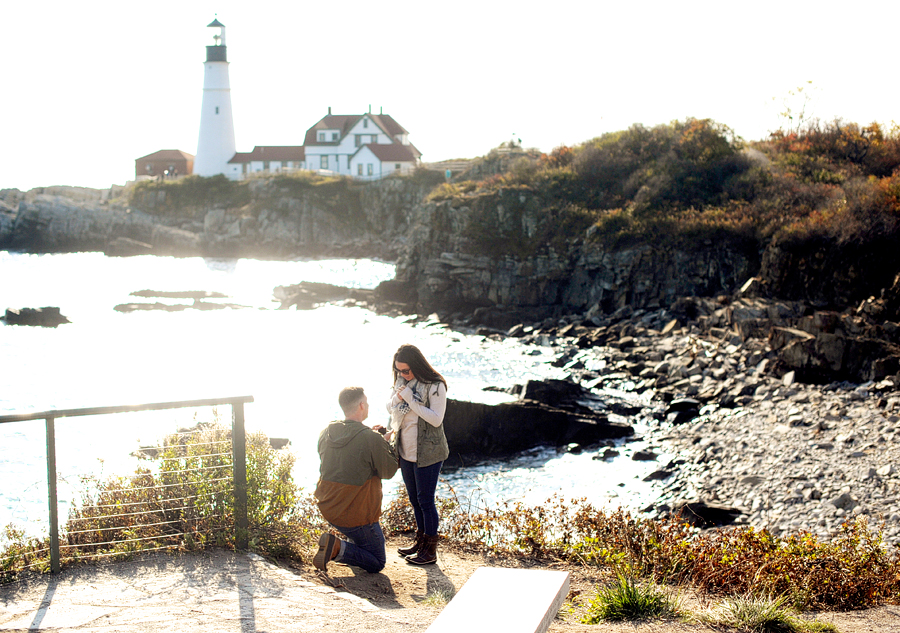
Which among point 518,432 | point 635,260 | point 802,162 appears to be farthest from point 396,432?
point 802,162

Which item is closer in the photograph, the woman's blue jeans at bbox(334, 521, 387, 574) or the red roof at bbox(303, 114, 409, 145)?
the woman's blue jeans at bbox(334, 521, 387, 574)

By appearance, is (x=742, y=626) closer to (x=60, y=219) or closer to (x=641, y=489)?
(x=641, y=489)

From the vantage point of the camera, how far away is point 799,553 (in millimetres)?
6137

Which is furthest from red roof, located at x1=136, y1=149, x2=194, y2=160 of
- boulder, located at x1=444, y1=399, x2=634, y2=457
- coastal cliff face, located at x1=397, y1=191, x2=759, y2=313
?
boulder, located at x1=444, y1=399, x2=634, y2=457

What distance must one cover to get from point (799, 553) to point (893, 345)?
12880 millimetres

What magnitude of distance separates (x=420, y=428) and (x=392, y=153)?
247 feet

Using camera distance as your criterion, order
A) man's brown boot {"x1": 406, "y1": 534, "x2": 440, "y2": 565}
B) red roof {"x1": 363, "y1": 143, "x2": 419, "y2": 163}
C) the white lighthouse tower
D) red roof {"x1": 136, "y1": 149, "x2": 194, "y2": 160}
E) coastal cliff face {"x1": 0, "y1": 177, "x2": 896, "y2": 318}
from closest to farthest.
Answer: man's brown boot {"x1": 406, "y1": 534, "x2": 440, "y2": 565}
coastal cliff face {"x1": 0, "y1": 177, "x2": 896, "y2": 318}
red roof {"x1": 363, "y1": 143, "x2": 419, "y2": 163}
the white lighthouse tower
red roof {"x1": 136, "y1": 149, "x2": 194, "y2": 160}

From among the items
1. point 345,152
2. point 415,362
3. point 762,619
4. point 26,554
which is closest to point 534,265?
point 415,362

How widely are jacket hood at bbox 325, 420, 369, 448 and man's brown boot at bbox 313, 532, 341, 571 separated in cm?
72

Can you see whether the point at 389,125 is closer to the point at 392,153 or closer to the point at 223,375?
the point at 392,153

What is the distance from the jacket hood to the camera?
5542 millimetres

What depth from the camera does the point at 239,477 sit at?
229 inches

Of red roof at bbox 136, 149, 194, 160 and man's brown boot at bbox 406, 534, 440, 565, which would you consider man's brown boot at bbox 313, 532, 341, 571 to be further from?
red roof at bbox 136, 149, 194, 160

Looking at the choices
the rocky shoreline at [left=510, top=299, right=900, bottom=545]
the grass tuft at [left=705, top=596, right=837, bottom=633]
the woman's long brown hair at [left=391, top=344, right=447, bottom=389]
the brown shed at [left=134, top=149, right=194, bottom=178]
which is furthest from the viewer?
the brown shed at [left=134, top=149, right=194, bottom=178]
